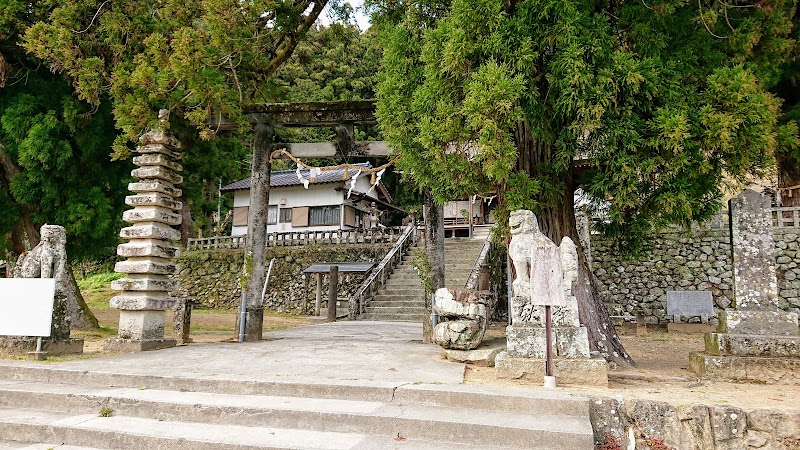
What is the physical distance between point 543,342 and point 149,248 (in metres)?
6.62

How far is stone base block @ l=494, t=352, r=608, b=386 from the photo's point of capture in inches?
188

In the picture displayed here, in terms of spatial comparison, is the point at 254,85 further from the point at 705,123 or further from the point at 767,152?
the point at 767,152

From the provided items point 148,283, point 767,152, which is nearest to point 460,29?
point 767,152

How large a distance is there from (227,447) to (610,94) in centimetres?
525

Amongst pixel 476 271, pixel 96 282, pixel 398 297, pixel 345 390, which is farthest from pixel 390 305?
pixel 96 282

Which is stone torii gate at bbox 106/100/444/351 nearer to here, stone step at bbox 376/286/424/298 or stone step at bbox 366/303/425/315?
stone step at bbox 366/303/425/315

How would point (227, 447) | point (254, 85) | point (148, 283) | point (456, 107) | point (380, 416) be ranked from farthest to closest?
point (254, 85)
point (148, 283)
point (456, 107)
point (380, 416)
point (227, 447)

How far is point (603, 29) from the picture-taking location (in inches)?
225

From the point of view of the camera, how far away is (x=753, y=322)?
5414 millimetres

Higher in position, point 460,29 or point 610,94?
point 460,29

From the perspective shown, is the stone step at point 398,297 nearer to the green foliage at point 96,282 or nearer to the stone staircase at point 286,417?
the stone staircase at point 286,417

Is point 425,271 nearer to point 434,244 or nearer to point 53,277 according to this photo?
point 434,244

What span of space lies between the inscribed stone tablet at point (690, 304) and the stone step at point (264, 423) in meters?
12.9

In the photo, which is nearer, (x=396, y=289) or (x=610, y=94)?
(x=610, y=94)
